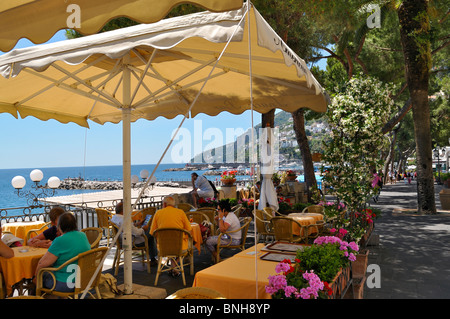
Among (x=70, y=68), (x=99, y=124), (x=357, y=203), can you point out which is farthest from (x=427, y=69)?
(x=70, y=68)

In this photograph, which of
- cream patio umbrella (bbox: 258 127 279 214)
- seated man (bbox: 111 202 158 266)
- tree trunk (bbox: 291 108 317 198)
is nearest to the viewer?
seated man (bbox: 111 202 158 266)

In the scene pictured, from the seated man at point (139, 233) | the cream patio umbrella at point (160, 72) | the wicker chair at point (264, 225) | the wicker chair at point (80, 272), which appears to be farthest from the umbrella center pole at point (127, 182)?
the wicker chair at point (264, 225)

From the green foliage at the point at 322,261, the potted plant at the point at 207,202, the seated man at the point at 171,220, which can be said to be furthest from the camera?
the potted plant at the point at 207,202

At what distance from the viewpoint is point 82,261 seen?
364cm

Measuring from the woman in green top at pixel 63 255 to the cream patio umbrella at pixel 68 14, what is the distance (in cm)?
186

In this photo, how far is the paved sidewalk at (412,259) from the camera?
4.95 metres

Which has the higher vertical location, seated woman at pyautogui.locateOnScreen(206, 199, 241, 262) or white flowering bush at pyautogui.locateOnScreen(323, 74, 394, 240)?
white flowering bush at pyautogui.locateOnScreen(323, 74, 394, 240)

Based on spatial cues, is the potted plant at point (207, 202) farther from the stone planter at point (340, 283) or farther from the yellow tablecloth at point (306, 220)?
the stone planter at point (340, 283)

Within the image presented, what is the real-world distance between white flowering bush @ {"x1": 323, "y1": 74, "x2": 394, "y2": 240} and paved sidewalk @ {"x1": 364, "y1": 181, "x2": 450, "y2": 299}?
1247mm

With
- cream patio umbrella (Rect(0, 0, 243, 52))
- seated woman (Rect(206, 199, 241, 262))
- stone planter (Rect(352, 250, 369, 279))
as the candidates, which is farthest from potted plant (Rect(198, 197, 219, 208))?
cream patio umbrella (Rect(0, 0, 243, 52))

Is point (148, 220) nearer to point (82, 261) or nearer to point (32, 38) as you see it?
point (82, 261)

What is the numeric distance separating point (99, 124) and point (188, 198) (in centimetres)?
468

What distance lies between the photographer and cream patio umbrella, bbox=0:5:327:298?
108 inches

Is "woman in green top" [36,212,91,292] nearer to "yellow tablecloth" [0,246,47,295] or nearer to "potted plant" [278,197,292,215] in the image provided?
"yellow tablecloth" [0,246,47,295]
